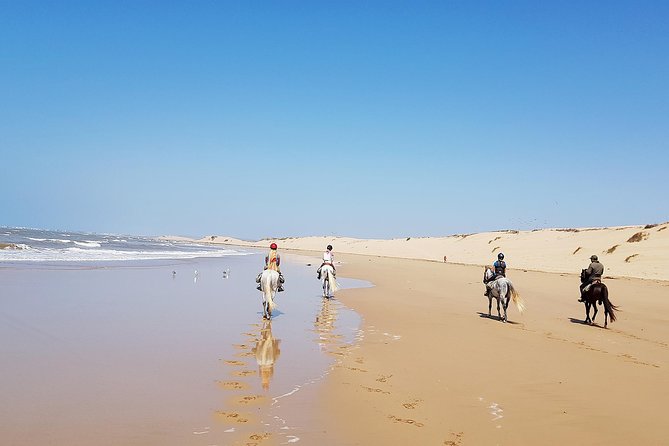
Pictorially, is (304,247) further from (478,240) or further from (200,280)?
(200,280)

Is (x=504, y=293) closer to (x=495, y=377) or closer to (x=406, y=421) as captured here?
Answer: (x=495, y=377)

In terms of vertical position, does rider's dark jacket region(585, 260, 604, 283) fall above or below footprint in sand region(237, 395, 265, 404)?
above

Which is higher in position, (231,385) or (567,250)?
(567,250)

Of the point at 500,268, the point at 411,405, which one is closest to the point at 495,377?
the point at 411,405

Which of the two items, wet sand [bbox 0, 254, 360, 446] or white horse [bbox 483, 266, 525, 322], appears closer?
wet sand [bbox 0, 254, 360, 446]

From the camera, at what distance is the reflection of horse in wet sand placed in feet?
25.0

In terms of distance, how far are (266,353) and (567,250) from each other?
49085mm

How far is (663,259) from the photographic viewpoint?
35344 mm

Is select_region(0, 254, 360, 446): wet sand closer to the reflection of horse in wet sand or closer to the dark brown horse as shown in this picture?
the reflection of horse in wet sand

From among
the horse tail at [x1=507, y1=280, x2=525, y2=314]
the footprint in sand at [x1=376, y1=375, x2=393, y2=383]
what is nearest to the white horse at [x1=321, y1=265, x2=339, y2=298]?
the horse tail at [x1=507, y1=280, x2=525, y2=314]

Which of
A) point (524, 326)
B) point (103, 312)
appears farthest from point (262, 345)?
point (524, 326)

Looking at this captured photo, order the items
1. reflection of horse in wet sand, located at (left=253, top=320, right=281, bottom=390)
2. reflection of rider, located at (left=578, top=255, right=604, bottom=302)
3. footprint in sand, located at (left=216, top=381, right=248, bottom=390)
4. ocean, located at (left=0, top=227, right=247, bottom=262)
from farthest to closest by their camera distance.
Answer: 1. ocean, located at (left=0, top=227, right=247, bottom=262)
2. reflection of rider, located at (left=578, top=255, right=604, bottom=302)
3. reflection of horse in wet sand, located at (left=253, top=320, right=281, bottom=390)
4. footprint in sand, located at (left=216, top=381, right=248, bottom=390)

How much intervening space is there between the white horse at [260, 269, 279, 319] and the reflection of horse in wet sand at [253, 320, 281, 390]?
1235 millimetres

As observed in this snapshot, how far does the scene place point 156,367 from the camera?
775 cm
